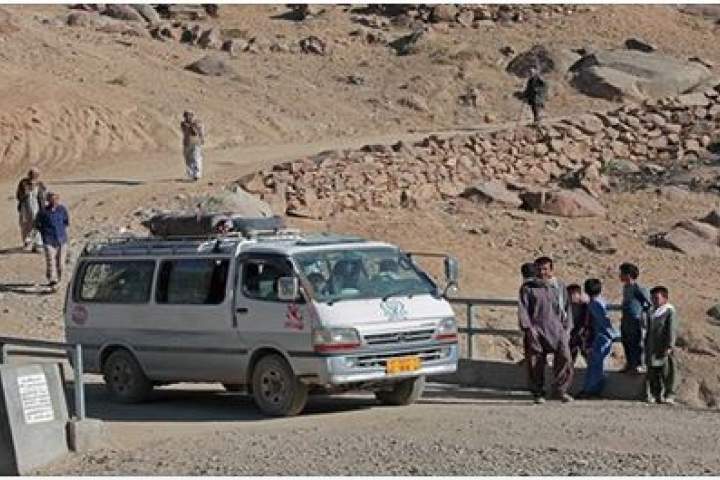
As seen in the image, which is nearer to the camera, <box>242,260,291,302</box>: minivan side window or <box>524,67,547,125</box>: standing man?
<box>242,260,291,302</box>: minivan side window

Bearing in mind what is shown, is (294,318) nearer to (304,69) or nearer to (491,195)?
(491,195)

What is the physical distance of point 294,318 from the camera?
16.5 m

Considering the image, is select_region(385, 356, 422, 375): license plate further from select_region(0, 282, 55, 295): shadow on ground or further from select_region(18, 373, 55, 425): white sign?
select_region(0, 282, 55, 295): shadow on ground

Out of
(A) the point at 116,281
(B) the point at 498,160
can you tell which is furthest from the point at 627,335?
(B) the point at 498,160

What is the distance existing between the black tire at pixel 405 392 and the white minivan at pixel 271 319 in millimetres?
19

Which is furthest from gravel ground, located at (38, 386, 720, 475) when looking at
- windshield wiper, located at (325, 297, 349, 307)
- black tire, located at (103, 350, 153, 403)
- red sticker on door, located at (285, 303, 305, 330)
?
black tire, located at (103, 350, 153, 403)

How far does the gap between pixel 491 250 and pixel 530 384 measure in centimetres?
1532

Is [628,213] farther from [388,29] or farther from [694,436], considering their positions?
[388,29]

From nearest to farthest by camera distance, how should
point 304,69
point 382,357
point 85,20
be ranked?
1. point 382,357
2. point 304,69
3. point 85,20

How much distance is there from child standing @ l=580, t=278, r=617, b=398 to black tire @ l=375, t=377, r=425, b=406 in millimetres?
1737

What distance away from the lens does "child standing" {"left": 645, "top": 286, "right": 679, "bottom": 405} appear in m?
16.5

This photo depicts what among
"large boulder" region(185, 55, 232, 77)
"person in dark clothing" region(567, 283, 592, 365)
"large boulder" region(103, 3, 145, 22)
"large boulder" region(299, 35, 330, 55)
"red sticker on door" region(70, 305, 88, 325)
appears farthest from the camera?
"large boulder" region(103, 3, 145, 22)

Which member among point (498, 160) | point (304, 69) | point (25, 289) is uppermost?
point (304, 69)

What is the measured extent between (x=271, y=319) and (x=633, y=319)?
12.4ft
